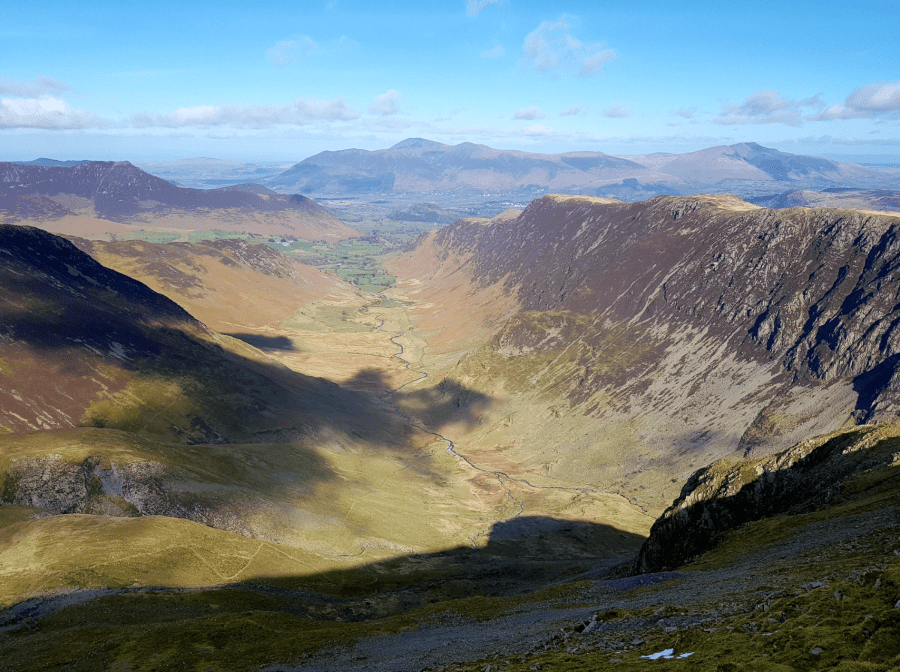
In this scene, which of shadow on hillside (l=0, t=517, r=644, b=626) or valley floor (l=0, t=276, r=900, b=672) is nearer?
valley floor (l=0, t=276, r=900, b=672)

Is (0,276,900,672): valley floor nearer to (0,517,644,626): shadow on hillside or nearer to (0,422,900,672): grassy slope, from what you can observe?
(0,422,900,672): grassy slope

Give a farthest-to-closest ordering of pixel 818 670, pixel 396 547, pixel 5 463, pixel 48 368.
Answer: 1. pixel 48 368
2. pixel 396 547
3. pixel 5 463
4. pixel 818 670

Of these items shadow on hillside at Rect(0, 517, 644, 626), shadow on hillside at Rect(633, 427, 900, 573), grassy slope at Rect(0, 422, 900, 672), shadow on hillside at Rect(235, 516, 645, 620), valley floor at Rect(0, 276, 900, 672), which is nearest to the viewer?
grassy slope at Rect(0, 422, 900, 672)

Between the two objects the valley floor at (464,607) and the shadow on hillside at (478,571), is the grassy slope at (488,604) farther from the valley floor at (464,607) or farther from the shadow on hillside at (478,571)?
the shadow on hillside at (478,571)

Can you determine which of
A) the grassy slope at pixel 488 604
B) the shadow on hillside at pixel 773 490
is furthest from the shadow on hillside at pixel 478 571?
the shadow on hillside at pixel 773 490

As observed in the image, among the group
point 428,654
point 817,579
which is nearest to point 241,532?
point 428,654

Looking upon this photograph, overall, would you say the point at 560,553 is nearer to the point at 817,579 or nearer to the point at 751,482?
the point at 751,482

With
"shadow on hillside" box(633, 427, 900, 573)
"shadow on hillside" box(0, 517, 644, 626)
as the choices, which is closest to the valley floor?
"shadow on hillside" box(0, 517, 644, 626)

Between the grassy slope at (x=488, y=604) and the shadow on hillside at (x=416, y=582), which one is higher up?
the grassy slope at (x=488, y=604)
